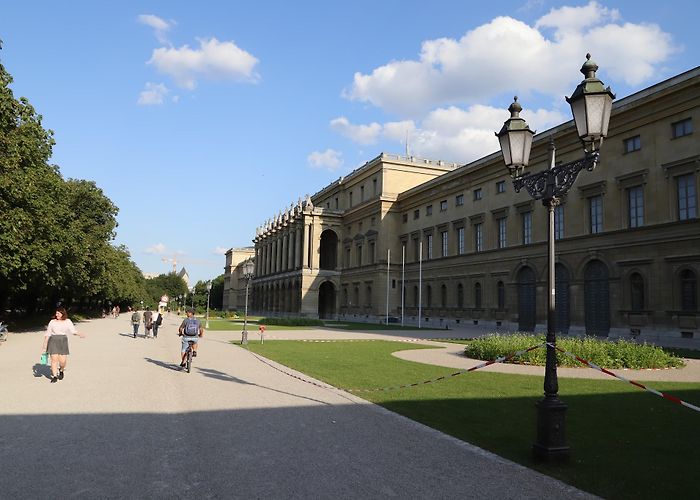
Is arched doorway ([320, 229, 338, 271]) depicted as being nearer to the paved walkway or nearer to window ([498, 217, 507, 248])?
window ([498, 217, 507, 248])

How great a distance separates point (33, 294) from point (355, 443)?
148 feet

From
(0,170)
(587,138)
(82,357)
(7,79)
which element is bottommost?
(82,357)

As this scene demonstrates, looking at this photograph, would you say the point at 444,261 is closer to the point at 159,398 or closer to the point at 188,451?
the point at 159,398

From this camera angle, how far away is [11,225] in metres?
25.8

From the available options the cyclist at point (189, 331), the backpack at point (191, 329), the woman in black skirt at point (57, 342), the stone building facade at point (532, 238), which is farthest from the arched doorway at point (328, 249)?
Result: the woman in black skirt at point (57, 342)

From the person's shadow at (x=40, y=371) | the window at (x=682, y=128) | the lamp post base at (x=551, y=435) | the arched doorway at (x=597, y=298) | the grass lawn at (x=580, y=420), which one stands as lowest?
the person's shadow at (x=40, y=371)

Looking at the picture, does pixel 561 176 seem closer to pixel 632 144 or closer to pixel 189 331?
pixel 189 331

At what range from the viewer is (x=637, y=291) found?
35.7 metres

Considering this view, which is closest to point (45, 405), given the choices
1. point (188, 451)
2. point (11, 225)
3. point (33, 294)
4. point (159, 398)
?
point (159, 398)

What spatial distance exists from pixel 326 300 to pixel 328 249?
28.2ft

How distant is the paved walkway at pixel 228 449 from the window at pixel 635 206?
101 ft

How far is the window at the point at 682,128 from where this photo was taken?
32.7m

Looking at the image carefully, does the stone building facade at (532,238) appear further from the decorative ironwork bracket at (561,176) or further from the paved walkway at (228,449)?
the paved walkway at (228,449)

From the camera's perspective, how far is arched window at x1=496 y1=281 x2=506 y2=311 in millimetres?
49438
